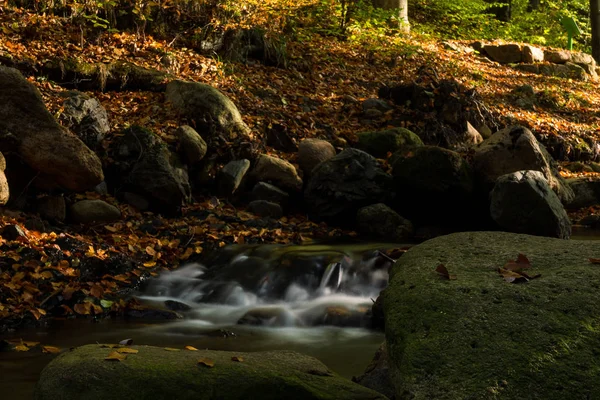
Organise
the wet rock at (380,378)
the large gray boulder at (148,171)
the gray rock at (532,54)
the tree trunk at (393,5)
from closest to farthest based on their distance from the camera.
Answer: the wet rock at (380,378) < the large gray boulder at (148,171) < the tree trunk at (393,5) < the gray rock at (532,54)

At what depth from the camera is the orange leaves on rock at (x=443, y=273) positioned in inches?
126

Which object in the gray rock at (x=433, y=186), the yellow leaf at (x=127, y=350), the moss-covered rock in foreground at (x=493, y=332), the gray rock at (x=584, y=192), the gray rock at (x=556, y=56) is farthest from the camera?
the gray rock at (x=556, y=56)

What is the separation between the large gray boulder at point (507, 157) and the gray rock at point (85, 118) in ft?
19.6

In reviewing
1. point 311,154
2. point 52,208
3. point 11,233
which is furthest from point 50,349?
point 311,154

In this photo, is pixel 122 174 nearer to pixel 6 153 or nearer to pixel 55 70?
pixel 6 153

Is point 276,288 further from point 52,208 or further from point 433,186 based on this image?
point 433,186

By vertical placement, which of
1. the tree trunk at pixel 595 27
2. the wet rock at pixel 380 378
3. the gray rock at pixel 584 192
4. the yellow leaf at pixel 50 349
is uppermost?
the tree trunk at pixel 595 27

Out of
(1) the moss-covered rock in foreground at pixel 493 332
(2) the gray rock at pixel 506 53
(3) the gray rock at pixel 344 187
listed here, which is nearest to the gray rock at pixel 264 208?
(3) the gray rock at pixel 344 187

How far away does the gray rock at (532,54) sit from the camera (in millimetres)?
19155

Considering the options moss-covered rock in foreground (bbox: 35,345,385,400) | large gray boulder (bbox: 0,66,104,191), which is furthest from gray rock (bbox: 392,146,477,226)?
moss-covered rock in foreground (bbox: 35,345,385,400)

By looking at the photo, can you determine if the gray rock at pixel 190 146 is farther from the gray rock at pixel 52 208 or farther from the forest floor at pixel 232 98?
the gray rock at pixel 52 208

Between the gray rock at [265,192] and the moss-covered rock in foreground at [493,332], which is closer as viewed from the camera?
the moss-covered rock in foreground at [493,332]

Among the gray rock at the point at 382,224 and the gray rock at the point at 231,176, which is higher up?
the gray rock at the point at 231,176

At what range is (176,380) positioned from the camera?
10.2 feet
